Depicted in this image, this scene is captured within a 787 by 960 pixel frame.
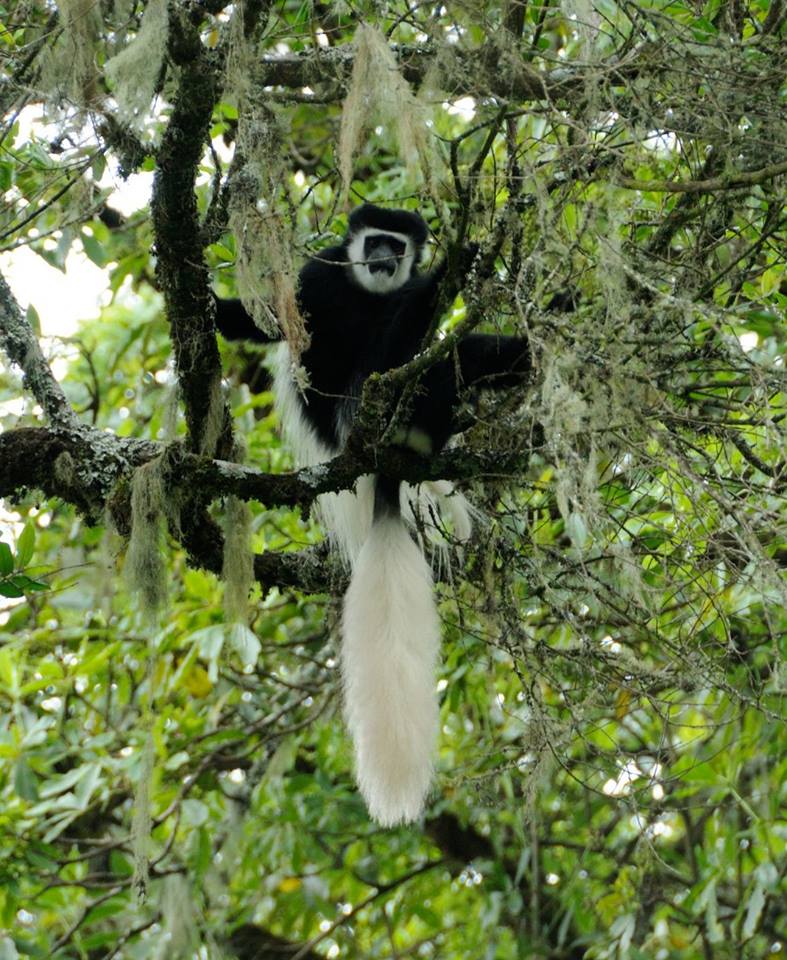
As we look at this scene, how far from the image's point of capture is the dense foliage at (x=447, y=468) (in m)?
1.85

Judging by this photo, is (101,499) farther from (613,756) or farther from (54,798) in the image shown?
(54,798)

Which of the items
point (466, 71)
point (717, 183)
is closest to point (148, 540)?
point (466, 71)

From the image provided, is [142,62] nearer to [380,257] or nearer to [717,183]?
[717,183]

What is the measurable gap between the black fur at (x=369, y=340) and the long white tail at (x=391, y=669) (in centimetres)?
31

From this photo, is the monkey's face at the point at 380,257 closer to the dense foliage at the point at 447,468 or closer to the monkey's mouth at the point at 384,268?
the monkey's mouth at the point at 384,268

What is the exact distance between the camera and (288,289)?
73.7 inches

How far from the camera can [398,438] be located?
7.32ft

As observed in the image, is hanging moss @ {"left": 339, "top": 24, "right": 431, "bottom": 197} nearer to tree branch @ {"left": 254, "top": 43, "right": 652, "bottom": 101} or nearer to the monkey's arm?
tree branch @ {"left": 254, "top": 43, "right": 652, "bottom": 101}

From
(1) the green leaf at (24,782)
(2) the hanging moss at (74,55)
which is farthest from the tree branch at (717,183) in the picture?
(1) the green leaf at (24,782)

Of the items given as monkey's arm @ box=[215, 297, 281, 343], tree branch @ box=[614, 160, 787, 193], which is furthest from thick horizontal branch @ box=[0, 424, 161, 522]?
tree branch @ box=[614, 160, 787, 193]

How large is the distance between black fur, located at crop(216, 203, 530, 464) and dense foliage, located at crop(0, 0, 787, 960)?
15 cm

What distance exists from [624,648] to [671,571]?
86 cm

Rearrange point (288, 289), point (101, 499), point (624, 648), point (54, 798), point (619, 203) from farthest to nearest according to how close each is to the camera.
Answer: point (54, 798) → point (624, 648) → point (101, 499) → point (619, 203) → point (288, 289)

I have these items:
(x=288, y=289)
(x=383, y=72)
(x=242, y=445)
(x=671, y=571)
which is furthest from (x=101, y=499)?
(x=671, y=571)
